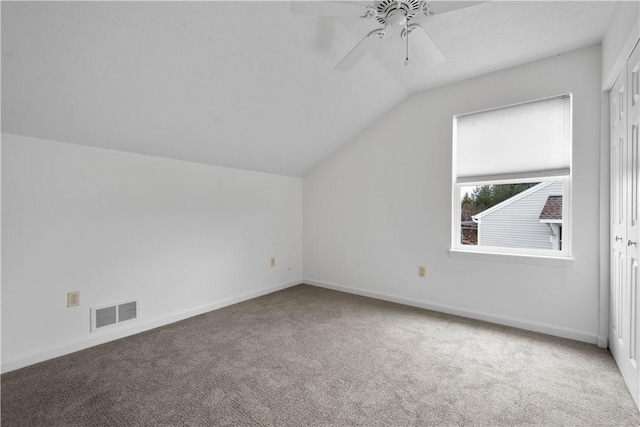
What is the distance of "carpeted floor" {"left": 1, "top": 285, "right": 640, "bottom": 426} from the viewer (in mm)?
1545

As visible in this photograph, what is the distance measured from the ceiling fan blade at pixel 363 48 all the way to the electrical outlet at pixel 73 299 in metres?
2.58

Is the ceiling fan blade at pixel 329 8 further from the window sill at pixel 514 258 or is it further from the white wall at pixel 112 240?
the window sill at pixel 514 258

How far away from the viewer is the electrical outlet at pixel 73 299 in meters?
2.20

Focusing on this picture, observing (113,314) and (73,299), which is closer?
(73,299)

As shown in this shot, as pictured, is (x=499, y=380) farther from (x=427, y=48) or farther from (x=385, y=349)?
(x=427, y=48)

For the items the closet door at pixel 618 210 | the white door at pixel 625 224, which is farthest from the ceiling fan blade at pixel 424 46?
the closet door at pixel 618 210

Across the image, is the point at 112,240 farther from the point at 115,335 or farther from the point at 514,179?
the point at 514,179

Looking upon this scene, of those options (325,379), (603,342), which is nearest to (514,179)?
(603,342)

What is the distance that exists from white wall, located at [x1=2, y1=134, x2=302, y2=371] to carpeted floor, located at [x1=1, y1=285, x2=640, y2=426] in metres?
0.28

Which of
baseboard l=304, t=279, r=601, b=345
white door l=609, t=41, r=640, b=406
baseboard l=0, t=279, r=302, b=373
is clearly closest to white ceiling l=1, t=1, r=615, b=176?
white door l=609, t=41, r=640, b=406

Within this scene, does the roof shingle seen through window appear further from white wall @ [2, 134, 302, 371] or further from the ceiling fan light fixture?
white wall @ [2, 134, 302, 371]

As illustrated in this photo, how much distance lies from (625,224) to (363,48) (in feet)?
6.62

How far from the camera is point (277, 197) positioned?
13.0ft

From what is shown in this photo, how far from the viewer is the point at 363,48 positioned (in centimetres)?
173
